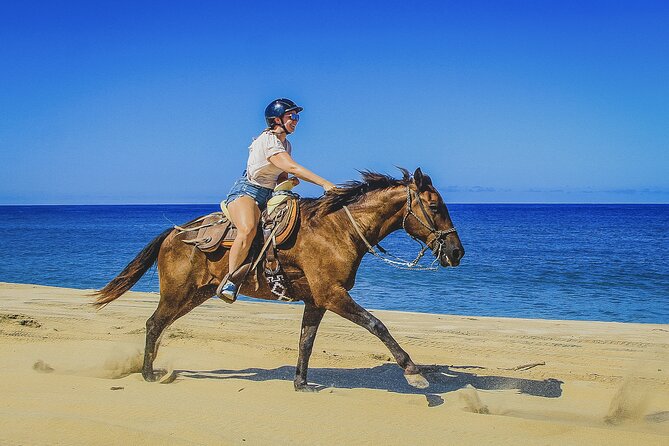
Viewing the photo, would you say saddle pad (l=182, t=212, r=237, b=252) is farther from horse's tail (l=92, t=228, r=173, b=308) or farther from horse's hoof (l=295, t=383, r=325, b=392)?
horse's hoof (l=295, t=383, r=325, b=392)

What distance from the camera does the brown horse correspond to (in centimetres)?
698

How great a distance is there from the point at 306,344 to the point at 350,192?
1.71m

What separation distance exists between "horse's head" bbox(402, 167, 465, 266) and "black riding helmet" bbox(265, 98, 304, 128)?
4.86ft

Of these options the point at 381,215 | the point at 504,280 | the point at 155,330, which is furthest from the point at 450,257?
the point at 504,280

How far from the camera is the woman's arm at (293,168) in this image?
706 cm

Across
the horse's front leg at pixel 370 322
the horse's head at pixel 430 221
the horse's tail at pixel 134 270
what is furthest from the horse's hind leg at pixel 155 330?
the horse's head at pixel 430 221

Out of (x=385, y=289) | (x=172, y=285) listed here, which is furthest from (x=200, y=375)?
(x=385, y=289)

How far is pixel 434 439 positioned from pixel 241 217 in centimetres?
303

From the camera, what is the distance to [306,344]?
7.52 meters

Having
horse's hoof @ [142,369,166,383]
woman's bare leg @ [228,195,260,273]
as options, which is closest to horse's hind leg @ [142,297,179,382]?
horse's hoof @ [142,369,166,383]

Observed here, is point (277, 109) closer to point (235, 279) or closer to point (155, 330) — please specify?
point (235, 279)

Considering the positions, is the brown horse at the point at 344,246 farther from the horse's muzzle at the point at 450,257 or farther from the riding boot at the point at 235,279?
the riding boot at the point at 235,279

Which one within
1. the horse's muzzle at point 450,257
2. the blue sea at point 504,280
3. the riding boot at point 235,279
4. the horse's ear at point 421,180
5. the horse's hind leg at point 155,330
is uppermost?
the horse's ear at point 421,180

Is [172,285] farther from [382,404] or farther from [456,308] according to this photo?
[456,308]
